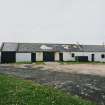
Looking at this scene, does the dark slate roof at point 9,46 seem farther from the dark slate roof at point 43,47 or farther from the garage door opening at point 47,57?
the garage door opening at point 47,57

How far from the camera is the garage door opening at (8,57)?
52.1m

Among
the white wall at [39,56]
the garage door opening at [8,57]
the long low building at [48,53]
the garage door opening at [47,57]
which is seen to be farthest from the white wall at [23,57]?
the garage door opening at [47,57]

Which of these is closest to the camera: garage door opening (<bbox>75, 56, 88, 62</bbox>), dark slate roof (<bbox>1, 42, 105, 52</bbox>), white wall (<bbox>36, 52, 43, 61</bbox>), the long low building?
the long low building

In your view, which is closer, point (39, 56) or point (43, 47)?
point (39, 56)

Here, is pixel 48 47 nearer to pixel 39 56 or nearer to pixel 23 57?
pixel 39 56

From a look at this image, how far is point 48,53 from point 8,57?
8515 mm

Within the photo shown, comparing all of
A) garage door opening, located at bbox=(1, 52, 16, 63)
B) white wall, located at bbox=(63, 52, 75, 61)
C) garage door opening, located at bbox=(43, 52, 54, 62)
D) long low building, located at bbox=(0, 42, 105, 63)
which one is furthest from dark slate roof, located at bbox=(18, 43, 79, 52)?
garage door opening, located at bbox=(1, 52, 16, 63)

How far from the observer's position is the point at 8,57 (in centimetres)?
5256

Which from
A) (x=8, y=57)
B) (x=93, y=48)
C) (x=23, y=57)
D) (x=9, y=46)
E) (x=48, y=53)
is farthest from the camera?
(x=93, y=48)

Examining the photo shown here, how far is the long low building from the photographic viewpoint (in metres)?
52.8

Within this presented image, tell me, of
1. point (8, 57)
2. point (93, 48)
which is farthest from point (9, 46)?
point (93, 48)

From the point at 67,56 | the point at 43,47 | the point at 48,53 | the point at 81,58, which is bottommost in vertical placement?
the point at 81,58

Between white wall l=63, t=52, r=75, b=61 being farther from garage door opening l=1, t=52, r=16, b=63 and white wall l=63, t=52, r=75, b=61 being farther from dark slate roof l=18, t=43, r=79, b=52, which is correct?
garage door opening l=1, t=52, r=16, b=63

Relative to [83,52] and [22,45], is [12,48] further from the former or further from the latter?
[83,52]
